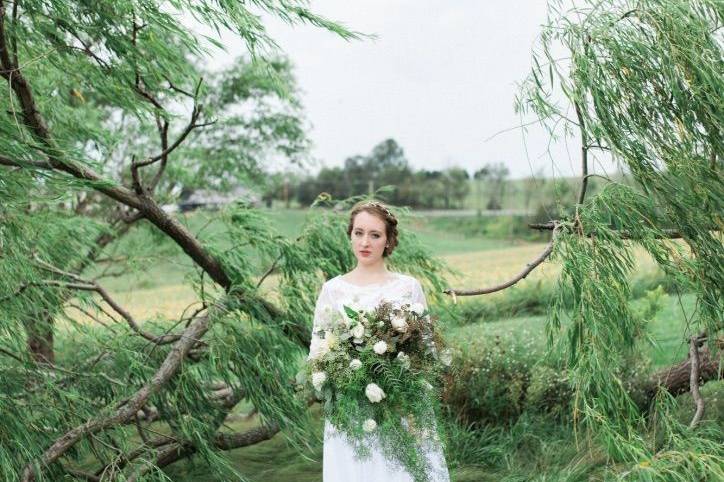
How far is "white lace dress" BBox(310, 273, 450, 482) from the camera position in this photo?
11.1ft

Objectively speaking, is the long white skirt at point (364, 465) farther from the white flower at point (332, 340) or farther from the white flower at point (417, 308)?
the white flower at point (417, 308)

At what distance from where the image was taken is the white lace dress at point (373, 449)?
338 cm

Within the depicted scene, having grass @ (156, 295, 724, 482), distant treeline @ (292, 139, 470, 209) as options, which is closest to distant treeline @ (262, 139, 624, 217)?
distant treeline @ (292, 139, 470, 209)

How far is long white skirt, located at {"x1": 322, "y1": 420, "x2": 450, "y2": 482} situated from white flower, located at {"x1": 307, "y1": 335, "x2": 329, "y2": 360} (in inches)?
12.3

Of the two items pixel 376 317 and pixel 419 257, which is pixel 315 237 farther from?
pixel 376 317

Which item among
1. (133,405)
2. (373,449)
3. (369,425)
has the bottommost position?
(133,405)

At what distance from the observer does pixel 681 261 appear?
323 centimetres

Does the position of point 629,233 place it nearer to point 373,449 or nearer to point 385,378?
point 385,378

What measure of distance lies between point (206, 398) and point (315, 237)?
1213mm

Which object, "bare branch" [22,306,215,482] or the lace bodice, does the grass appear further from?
the lace bodice

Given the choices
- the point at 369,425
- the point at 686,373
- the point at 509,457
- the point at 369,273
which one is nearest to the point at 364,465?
the point at 369,425

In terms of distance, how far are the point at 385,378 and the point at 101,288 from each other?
8.39 feet

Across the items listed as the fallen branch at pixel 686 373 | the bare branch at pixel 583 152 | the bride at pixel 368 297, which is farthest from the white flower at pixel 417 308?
the fallen branch at pixel 686 373

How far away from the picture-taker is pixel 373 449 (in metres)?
3.36
